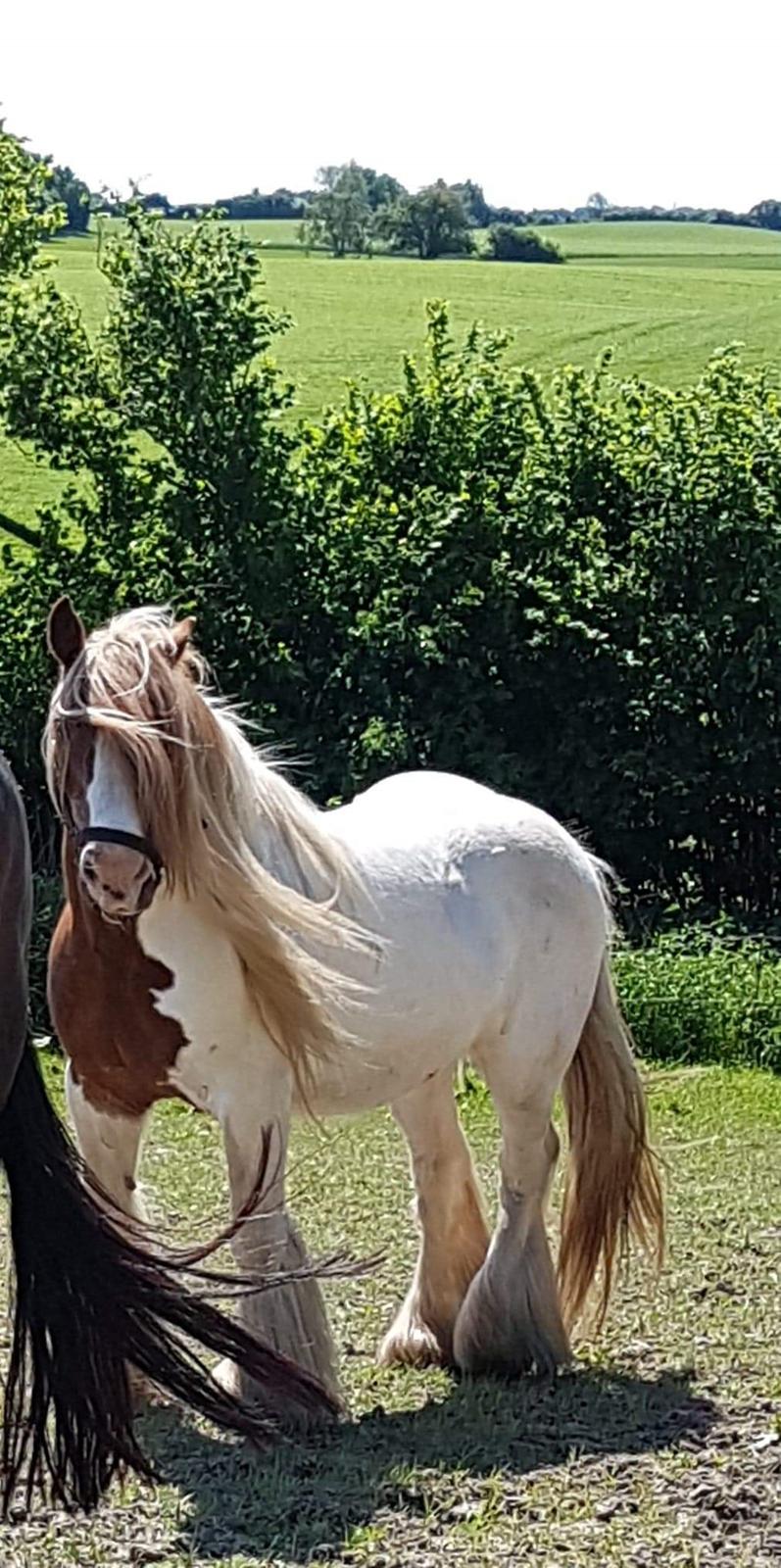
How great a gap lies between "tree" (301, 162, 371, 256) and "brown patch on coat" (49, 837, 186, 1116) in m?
47.4

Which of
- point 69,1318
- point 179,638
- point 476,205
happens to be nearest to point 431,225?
point 476,205

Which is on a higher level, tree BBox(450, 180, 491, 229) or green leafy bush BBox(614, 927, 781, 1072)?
tree BBox(450, 180, 491, 229)

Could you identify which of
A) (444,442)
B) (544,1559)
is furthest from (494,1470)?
(444,442)

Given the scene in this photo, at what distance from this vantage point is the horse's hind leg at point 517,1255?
17.9 ft

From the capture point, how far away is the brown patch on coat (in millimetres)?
5043

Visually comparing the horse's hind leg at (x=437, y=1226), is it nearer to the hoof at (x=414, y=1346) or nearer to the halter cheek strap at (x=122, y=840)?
the hoof at (x=414, y=1346)

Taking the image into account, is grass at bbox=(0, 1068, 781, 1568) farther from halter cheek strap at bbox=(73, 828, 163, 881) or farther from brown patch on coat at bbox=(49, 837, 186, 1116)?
halter cheek strap at bbox=(73, 828, 163, 881)

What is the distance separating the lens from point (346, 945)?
16.7 feet

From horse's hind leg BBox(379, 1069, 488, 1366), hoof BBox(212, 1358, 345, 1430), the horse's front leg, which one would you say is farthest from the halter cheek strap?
horse's hind leg BBox(379, 1069, 488, 1366)

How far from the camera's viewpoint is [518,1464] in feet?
15.7


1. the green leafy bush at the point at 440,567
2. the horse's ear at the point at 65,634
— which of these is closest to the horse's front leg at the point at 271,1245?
the horse's ear at the point at 65,634

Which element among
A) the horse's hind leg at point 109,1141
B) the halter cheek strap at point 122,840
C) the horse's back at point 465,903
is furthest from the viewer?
the horse's back at point 465,903

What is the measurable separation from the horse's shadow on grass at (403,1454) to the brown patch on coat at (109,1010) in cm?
79

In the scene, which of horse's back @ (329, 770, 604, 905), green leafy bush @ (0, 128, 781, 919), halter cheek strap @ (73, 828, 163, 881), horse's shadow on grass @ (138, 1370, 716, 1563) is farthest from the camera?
green leafy bush @ (0, 128, 781, 919)
